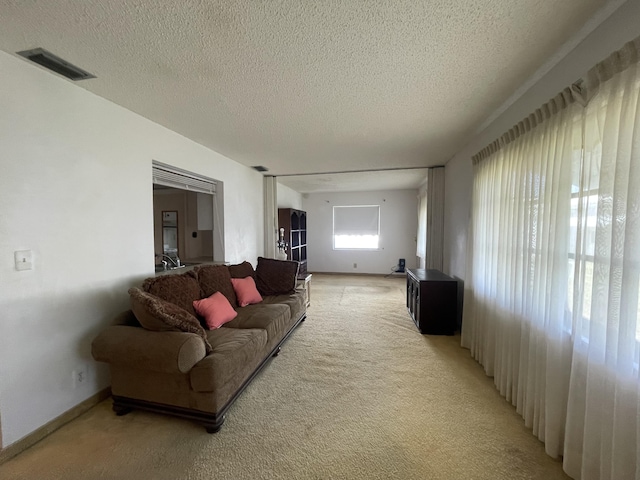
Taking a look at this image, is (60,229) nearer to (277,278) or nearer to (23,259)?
(23,259)

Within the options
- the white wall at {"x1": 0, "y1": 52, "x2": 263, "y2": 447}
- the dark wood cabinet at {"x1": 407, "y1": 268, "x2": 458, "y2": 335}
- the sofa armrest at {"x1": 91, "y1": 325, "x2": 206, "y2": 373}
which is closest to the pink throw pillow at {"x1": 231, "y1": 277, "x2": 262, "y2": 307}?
the white wall at {"x1": 0, "y1": 52, "x2": 263, "y2": 447}

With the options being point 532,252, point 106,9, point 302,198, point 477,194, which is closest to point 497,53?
point 532,252

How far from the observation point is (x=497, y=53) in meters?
1.54

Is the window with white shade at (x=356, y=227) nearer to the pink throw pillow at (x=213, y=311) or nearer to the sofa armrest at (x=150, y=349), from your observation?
the pink throw pillow at (x=213, y=311)

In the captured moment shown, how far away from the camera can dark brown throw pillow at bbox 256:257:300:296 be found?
144 inches

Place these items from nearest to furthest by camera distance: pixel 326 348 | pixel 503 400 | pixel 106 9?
pixel 106 9 → pixel 503 400 → pixel 326 348

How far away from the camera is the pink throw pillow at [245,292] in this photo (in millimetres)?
3131

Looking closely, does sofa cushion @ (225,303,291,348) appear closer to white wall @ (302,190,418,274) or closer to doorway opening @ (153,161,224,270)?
doorway opening @ (153,161,224,270)

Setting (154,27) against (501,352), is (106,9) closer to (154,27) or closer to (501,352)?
(154,27)

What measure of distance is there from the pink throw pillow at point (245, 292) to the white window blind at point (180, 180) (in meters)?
1.26

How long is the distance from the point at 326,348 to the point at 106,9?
3036 millimetres

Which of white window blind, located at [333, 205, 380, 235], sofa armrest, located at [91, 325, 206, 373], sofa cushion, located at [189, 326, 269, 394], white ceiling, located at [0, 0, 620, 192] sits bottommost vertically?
sofa cushion, located at [189, 326, 269, 394]

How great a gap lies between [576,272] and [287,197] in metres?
6.02

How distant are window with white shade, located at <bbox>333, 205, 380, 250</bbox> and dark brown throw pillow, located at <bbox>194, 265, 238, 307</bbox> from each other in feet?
15.7
